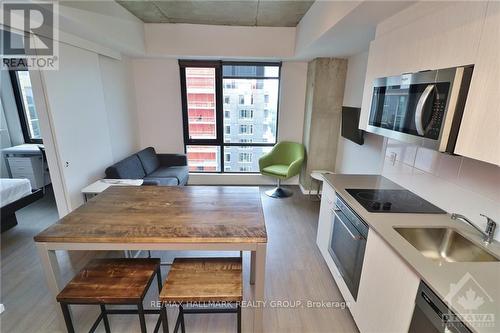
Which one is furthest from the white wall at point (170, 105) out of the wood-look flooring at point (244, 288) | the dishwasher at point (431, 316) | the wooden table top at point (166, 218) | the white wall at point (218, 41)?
the dishwasher at point (431, 316)

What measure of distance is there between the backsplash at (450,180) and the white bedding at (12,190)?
15.0 feet

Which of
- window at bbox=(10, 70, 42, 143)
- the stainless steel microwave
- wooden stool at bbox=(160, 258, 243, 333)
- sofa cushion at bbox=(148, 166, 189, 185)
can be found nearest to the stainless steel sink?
the stainless steel microwave

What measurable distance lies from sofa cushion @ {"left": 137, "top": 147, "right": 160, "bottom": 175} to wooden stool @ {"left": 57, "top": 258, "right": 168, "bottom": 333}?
2.59 m

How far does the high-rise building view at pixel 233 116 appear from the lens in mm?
4551

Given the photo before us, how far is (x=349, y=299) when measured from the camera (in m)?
1.94

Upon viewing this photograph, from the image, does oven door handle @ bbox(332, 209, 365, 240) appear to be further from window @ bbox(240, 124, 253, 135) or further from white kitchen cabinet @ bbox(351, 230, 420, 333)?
window @ bbox(240, 124, 253, 135)

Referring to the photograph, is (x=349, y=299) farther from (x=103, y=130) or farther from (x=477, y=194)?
(x=103, y=130)

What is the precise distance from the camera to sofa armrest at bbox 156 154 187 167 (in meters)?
4.62

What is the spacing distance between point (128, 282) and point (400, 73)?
234 centimetres

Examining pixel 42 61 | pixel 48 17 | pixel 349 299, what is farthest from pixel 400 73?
pixel 42 61

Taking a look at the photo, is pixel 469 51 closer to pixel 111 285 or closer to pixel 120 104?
pixel 111 285

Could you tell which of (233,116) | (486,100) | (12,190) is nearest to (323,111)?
(233,116)

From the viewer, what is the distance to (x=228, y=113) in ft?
15.5

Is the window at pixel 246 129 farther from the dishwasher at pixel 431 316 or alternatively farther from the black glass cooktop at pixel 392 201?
the dishwasher at pixel 431 316
